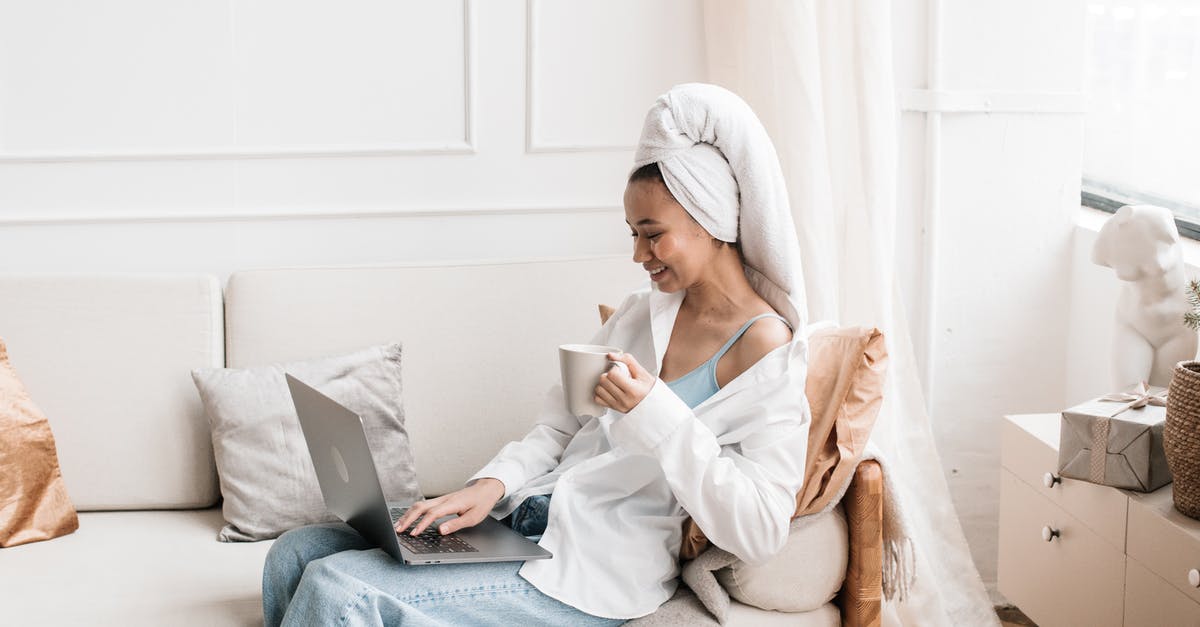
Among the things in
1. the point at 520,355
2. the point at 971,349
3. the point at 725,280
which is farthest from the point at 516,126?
the point at 971,349

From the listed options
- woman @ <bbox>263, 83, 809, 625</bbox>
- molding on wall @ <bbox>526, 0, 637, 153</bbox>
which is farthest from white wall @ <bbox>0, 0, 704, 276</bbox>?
woman @ <bbox>263, 83, 809, 625</bbox>

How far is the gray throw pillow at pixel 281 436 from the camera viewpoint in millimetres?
2152

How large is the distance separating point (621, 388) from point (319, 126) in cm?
126

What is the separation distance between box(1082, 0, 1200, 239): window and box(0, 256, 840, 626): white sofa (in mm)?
1231

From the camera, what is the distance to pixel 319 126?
2541 millimetres

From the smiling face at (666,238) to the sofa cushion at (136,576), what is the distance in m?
0.81

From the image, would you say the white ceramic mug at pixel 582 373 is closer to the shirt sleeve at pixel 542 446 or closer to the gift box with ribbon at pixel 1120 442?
the shirt sleeve at pixel 542 446

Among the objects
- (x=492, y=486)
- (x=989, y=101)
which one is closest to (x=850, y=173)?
(x=989, y=101)

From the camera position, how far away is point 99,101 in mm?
2477

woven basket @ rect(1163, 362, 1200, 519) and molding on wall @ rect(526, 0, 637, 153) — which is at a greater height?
molding on wall @ rect(526, 0, 637, 153)

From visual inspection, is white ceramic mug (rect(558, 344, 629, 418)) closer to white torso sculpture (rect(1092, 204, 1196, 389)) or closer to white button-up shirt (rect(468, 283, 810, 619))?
white button-up shirt (rect(468, 283, 810, 619))

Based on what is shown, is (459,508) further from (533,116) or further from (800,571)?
(533,116)

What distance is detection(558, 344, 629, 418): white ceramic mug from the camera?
1.55 metres

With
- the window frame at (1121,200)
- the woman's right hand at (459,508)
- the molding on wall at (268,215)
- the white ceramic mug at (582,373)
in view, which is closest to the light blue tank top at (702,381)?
the white ceramic mug at (582,373)
